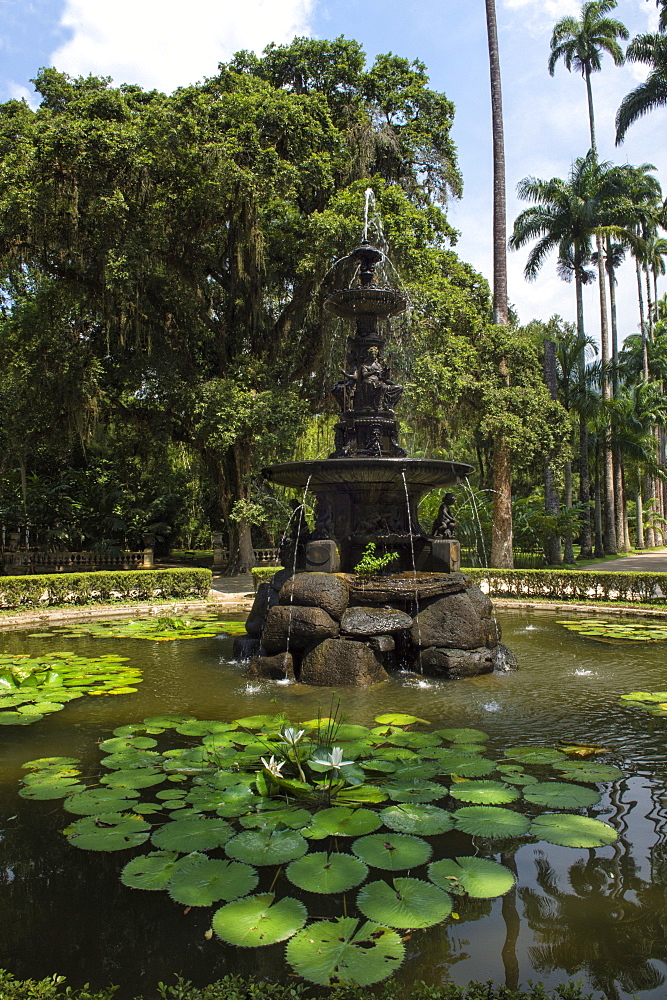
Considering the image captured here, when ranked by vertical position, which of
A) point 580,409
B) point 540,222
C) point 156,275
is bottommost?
point 580,409

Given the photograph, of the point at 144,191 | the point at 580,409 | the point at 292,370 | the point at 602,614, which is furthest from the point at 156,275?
the point at 580,409

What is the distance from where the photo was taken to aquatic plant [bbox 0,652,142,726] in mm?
6105

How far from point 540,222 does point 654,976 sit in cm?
2871

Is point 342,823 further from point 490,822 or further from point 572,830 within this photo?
point 572,830

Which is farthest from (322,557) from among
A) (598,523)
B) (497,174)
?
(598,523)

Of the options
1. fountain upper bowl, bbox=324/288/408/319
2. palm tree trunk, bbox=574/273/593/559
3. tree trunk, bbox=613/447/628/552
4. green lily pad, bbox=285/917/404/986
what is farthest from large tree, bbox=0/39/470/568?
green lily pad, bbox=285/917/404/986

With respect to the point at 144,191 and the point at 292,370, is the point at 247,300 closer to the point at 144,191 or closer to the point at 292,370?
the point at 292,370

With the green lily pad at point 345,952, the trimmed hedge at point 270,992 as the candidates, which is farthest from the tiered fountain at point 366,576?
the trimmed hedge at point 270,992

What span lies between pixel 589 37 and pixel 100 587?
3556 cm

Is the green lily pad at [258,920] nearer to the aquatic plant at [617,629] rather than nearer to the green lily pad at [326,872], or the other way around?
the green lily pad at [326,872]

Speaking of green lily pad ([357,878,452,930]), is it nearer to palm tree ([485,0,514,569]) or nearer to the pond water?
the pond water

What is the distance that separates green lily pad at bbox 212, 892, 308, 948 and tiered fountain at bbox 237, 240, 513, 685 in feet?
14.5

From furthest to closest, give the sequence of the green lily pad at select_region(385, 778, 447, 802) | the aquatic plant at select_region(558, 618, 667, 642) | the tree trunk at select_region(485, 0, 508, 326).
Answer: the tree trunk at select_region(485, 0, 508, 326) < the aquatic plant at select_region(558, 618, 667, 642) < the green lily pad at select_region(385, 778, 447, 802)

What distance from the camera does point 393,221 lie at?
60.9 feet
